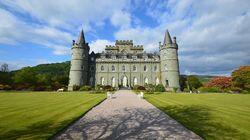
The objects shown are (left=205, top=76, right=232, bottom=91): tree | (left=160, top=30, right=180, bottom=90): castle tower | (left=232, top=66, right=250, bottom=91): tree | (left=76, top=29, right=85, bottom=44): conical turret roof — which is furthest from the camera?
(left=76, top=29, right=85, bottom=44): conical turret roof

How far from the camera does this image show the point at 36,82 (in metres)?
59.0

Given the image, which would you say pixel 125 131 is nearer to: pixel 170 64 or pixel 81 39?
pixel 170 64

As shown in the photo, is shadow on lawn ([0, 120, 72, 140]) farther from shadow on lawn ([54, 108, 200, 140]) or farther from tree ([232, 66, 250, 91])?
tree ([232, 66, 250, 91])

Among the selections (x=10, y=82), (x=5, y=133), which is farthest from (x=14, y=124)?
(x=10, y=82)

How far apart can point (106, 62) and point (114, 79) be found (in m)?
5.74

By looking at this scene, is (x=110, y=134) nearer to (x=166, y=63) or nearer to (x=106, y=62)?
(x=166, y=63)

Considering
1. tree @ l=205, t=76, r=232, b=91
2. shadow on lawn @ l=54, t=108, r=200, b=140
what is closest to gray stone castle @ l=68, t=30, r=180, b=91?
tree @ l=205, t=76, r=232, b=91

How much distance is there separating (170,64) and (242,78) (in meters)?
18.5

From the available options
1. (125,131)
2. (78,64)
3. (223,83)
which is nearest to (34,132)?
(125,131)

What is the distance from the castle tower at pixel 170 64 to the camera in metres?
53.5

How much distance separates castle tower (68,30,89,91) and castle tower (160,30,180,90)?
2273cm

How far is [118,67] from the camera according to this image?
59625 millimetres

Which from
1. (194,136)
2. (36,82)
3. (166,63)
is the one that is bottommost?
(194,136)

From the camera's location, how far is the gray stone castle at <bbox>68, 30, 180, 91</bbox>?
5528 centimetres
